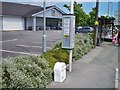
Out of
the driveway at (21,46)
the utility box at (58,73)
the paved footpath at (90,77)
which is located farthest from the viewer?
the driveway at (21,46)

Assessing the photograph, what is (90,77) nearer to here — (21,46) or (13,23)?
(21,46)

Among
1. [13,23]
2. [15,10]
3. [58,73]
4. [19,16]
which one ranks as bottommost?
[58,73]

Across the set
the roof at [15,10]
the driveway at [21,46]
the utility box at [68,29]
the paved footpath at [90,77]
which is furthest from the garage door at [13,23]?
the utility box at [68,29]

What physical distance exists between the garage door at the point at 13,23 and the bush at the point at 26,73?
120ft

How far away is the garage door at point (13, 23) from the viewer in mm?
43331

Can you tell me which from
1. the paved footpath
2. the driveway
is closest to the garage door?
the driveway

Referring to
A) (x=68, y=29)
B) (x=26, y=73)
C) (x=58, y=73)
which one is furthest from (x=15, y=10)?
(x=26, y=73)

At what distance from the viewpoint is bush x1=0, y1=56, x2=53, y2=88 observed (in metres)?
6.34

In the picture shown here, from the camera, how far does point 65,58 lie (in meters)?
11.0

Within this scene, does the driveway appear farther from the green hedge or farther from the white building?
the white building

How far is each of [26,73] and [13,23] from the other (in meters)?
39.1

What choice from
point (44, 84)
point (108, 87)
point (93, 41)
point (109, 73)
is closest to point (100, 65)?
point (109, 73)

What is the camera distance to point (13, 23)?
1770 inches

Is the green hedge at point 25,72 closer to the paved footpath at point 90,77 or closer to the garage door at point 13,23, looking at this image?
the paved footpath at point 90,77
